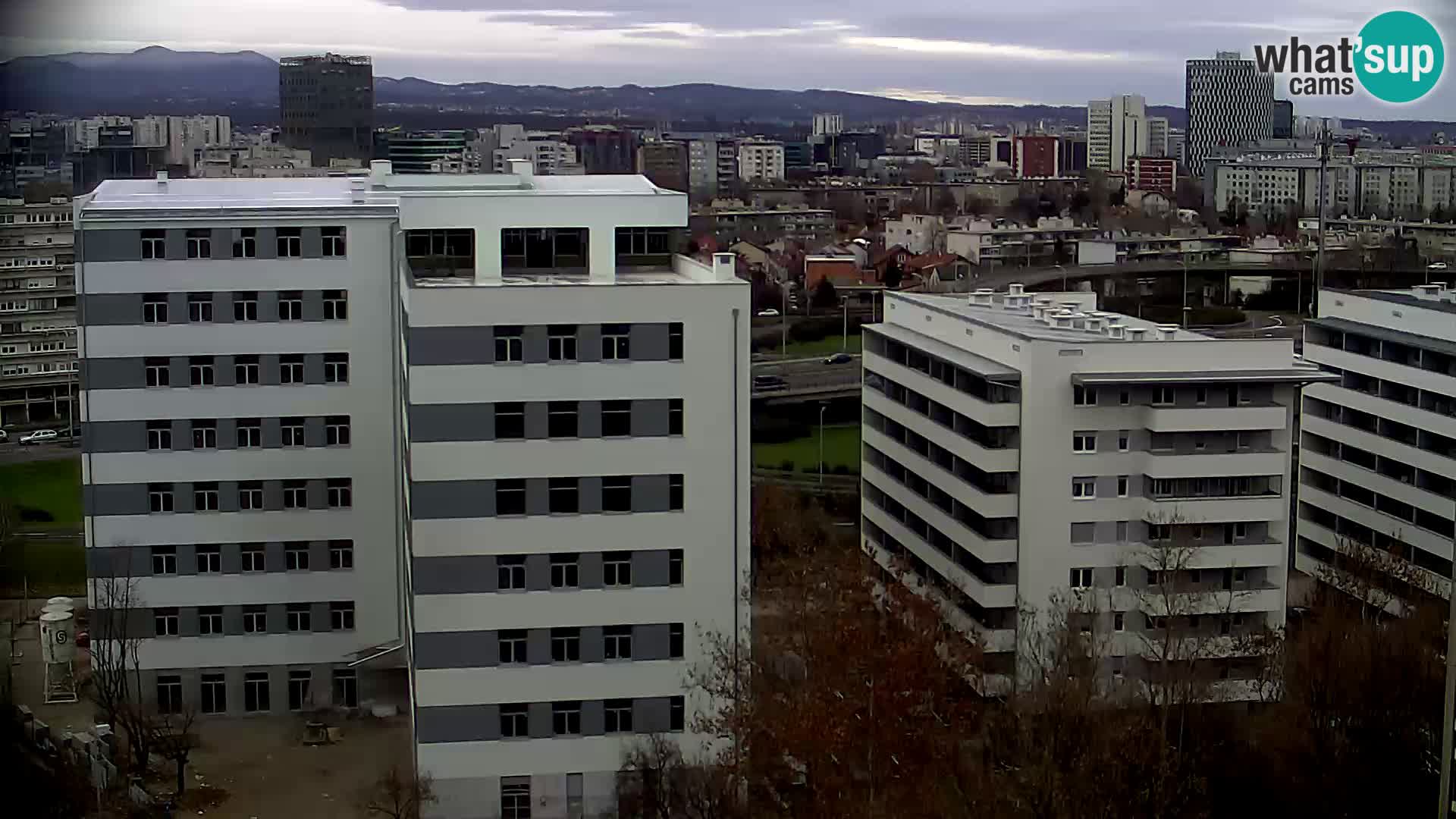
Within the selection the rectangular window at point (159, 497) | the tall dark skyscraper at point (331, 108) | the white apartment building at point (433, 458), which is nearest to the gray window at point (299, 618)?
the white apartment building at point (433, 458)

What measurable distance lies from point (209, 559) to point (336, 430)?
592mm

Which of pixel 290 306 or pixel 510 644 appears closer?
pixel 510 644

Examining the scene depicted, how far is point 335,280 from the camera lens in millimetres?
5715

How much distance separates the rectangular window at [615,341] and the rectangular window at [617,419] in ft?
0.38

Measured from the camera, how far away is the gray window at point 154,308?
5633 millimetres

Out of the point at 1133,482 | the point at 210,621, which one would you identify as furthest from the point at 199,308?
the point at 1133,482

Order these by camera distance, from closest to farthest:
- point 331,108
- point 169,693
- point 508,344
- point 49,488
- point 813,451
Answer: point 508,344
point 169,693
point 49,488
point 813,451
point 331,108

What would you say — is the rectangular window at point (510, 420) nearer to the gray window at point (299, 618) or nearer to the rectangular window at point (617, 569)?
the rectangular window at point (617, 569)

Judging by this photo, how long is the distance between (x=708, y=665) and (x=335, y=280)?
2.00m

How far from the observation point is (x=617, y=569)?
4.57 metres

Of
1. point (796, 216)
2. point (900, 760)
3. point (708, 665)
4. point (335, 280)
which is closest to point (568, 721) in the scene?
point (708, 665)

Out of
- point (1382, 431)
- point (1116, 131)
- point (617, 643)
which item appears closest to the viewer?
point (617, 643)

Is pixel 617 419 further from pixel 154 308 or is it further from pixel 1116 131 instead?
pixel 1116 131

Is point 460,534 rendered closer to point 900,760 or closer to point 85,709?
point 900,760
